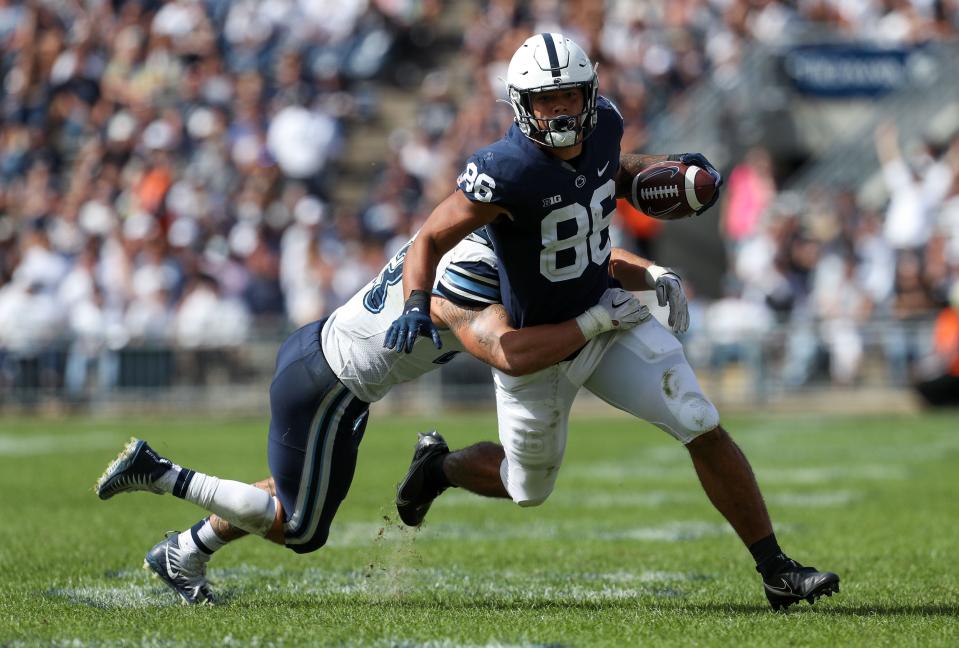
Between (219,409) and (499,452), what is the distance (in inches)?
351

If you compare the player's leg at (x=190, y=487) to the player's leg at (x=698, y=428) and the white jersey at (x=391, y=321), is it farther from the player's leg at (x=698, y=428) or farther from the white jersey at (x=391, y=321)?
the player's leg at (x=698, y=428)

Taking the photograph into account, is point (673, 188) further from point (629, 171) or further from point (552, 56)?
point (552, 56)

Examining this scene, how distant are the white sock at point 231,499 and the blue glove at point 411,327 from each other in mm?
869

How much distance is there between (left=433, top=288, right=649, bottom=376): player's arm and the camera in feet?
14.9

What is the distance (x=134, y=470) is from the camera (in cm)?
477

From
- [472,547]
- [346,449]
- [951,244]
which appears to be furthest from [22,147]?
[346,449]

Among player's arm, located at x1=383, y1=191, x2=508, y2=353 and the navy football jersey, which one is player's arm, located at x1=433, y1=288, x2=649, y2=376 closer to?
the navy football jersey

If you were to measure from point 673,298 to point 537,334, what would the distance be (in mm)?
514

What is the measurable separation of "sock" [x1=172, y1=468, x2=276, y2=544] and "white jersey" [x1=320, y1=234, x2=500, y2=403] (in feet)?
1.50

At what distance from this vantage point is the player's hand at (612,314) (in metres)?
4.54

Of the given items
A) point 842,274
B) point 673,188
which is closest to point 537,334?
point 673,188

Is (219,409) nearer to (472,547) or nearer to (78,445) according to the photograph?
(78,445)

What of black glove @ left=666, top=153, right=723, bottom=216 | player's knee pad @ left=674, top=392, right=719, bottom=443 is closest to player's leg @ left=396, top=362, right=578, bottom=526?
player's knee pad @ left=674, top=392, right=719, bottom=443

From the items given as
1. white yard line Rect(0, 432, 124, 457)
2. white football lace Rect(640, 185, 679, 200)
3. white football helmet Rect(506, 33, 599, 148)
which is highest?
white football helmet Rect(506, 33, 599, 148)
